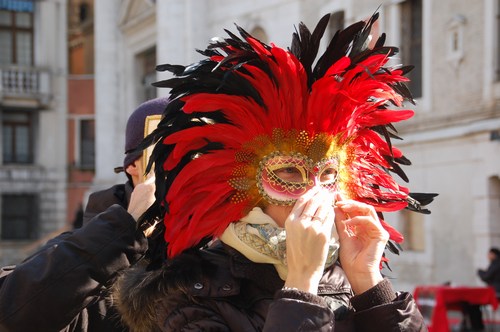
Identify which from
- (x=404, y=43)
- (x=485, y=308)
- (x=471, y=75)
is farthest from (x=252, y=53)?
(x=404, y=43)

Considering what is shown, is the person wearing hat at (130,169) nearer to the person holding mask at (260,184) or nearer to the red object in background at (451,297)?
the person holding mask at (260,184)

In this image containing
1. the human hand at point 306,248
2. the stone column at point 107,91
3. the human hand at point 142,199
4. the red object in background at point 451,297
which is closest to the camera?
the human hand at point 306,248

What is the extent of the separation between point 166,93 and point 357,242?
49.9 ft

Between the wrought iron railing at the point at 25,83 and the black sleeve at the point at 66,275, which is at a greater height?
the wrought iron railing at the point at 25,83

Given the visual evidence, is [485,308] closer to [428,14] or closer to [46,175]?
[428,14]

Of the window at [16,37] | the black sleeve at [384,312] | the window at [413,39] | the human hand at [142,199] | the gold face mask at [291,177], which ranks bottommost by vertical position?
the black sleeve at [384,312]

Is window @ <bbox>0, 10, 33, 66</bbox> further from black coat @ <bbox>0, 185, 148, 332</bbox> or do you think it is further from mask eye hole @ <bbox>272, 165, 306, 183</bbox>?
mask eye hole @ <bbox>272, 165, 306, 183</bbox>

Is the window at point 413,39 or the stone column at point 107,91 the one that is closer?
the window at point 413,39

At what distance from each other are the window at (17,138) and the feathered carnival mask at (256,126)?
27.5 m

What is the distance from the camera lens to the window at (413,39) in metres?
15.4

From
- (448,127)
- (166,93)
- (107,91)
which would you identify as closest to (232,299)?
(448,127)

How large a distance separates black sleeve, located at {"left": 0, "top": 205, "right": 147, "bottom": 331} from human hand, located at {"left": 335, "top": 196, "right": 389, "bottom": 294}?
0.64 m

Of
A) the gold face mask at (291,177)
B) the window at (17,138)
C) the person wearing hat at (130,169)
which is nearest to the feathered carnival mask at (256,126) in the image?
the gold face mask at (291,177)

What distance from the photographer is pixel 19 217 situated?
28.9 m
